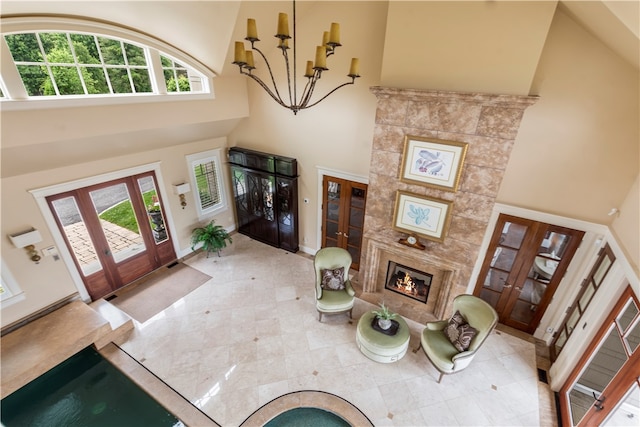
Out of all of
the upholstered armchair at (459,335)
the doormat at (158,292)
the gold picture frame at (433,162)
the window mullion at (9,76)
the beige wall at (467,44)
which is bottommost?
the doormat at (158,292)

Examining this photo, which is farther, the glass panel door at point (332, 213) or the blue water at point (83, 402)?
the glass panel door at point (332, 213)

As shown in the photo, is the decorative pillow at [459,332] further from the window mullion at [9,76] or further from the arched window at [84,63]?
the window mullion at [9,76]

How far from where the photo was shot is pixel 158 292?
604 cm

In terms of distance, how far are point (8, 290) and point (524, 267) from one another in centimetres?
829

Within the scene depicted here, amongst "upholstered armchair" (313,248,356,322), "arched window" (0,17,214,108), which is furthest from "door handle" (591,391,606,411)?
"arched window" (0,17,214,108)

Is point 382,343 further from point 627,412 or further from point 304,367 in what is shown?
point 627,412

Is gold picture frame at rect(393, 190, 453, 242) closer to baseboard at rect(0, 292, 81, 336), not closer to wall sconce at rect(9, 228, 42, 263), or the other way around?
wall sconce at rect(9, 228, 42, 263)

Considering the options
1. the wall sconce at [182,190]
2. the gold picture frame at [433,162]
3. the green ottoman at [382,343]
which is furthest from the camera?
the wall sconce at [182,190]

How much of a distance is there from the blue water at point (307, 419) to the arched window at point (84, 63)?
5.20 m

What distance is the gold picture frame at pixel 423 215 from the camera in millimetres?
4730

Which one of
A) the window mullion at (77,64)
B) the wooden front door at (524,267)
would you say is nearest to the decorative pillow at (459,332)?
the wooden front door at (524,267)

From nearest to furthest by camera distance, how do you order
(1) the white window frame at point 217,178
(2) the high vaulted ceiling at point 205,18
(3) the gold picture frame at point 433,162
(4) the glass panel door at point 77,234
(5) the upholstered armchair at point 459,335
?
(2) the high vaulted ceiling at point 205,18, (5) the upholstered armchair at point 459,335, (3) the gold picture frame at point 433,162, (4) the glass panel door at point 77,234, (1) the white window frame at point 217,178

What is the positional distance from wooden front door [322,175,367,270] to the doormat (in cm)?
292

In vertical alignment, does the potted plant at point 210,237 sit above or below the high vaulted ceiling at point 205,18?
below
